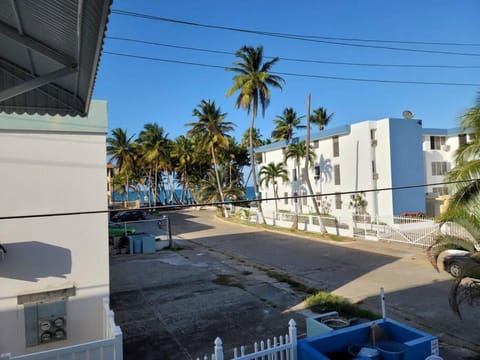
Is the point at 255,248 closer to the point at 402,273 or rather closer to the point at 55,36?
the point at 402,273

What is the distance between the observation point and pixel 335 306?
9359 mm

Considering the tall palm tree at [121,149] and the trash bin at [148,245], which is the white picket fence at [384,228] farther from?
the tall palm tree at [121,149]

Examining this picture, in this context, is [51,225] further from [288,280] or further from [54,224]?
[288,280]

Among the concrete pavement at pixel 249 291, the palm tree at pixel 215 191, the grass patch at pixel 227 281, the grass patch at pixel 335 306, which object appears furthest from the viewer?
the palm tree at pixel 215 191

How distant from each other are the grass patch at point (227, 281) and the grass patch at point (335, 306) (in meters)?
2.69

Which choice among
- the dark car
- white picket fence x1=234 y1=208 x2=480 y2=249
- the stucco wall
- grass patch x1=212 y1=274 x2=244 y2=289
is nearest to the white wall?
grass patch x1=212 y1=274 x2=244 y2=289

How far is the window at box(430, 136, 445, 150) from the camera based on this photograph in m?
28.1

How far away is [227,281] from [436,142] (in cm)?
2334

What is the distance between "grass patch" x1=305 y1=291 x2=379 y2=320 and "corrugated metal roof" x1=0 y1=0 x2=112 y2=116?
24.4 feet

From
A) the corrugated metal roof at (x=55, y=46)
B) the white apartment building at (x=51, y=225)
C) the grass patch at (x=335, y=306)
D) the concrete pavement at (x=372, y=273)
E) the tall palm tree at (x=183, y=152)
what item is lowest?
the concrete pavement at (x=372, y=273)

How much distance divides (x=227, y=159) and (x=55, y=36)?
42243 millimetres

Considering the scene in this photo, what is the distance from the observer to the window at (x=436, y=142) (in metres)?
28.1

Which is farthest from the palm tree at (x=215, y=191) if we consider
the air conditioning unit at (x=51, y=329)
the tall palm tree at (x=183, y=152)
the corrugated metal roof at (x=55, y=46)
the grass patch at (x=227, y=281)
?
the corrugated metal roof at (x=55, y=46)

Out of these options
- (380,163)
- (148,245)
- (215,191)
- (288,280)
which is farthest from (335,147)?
(288,280)
